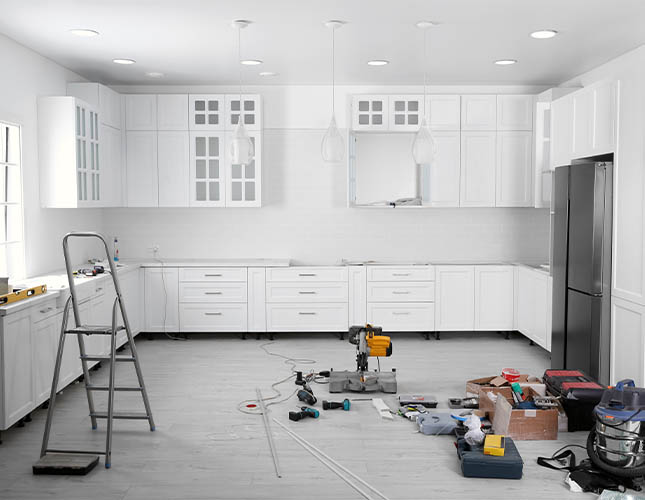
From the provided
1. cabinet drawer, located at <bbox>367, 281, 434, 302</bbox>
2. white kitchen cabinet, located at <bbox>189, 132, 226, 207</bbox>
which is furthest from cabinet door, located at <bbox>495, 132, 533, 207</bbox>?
white kitchen cabinet, located at <bbox>189, 132, 226, 207</bbox>

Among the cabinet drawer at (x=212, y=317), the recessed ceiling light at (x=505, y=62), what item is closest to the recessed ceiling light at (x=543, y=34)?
the recessed ceiling light at (x=505, y=62)

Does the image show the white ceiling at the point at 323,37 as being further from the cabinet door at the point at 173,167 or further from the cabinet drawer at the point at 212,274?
the cabinet drawer at the point at 212,274

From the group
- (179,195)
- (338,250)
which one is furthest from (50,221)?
(338,250)

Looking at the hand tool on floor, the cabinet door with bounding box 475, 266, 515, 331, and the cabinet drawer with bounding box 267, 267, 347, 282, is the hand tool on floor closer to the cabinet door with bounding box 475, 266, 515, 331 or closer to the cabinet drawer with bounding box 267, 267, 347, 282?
the cabinet drawer with bounding box 267, 267, 347, 282

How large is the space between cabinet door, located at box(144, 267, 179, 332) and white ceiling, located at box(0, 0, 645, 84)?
2.05m

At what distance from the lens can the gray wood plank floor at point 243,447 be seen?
3.23 metres

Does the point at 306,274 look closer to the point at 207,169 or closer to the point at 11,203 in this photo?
the point at 207,169

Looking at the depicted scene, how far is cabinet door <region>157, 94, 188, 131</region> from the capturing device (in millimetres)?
6801

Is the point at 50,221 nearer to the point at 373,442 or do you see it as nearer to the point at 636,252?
the point at 373,442

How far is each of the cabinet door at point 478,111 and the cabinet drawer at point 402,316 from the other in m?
1.98

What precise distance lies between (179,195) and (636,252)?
4.50 meters

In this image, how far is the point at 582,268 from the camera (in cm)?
482

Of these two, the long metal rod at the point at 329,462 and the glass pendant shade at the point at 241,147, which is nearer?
the long metal rod at the point at 329,462

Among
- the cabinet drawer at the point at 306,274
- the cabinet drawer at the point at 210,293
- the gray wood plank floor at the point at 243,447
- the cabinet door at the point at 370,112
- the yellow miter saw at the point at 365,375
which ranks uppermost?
the cabinet door at the point at 370,112
